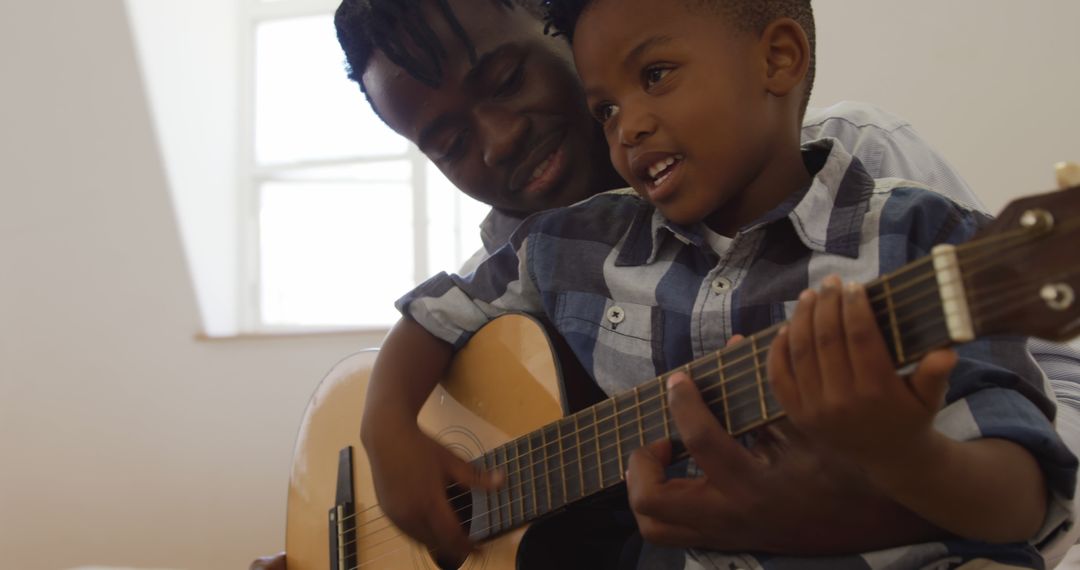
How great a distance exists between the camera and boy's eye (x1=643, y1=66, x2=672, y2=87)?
36.1 inches

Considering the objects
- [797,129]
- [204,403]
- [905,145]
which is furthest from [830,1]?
[204,403]

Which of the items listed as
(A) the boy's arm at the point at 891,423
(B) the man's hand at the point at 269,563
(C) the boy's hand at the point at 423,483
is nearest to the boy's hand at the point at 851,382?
(A) the boy's arm at the point at 891,423

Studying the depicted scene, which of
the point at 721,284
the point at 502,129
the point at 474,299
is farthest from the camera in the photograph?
the point at 502,129

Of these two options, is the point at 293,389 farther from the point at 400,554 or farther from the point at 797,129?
the point at 797,129

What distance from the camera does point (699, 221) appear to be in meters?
0.96

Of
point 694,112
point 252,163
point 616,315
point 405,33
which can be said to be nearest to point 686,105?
point 694,112

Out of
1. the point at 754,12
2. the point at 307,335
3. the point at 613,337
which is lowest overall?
the point at 307,335

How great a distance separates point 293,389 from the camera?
300 cm

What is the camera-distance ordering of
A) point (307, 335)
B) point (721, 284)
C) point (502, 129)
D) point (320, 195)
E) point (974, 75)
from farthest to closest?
point (320, 195)
point (307, 335)
point (974, 75)
point (502, 129)
point (721, 284)

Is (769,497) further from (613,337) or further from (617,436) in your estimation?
(613,337)

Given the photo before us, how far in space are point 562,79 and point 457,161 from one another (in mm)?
193

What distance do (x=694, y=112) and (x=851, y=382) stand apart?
0.36 metres

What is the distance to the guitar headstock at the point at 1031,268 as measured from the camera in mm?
532

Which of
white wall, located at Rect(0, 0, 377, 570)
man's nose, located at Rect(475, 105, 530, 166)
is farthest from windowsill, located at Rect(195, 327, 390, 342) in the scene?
man's nose, located at Rect(475, 105, 530, 166)
